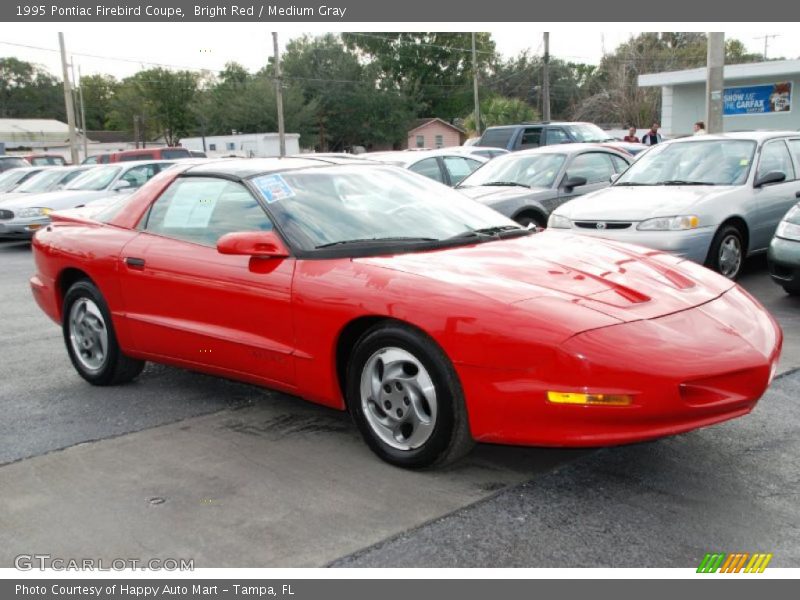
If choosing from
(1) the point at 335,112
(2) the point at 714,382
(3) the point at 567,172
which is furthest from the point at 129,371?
(1) the point at 335,112

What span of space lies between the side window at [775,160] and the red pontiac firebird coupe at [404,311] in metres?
4.90

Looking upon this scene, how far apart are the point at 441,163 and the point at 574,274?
9.48 metres

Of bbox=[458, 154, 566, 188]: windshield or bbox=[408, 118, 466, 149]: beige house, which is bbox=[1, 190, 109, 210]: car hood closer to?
bbox=[458, 154, 566, 188]: windshield

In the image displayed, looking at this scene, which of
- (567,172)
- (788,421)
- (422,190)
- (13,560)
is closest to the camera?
(13,560)

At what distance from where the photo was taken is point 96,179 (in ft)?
52.1

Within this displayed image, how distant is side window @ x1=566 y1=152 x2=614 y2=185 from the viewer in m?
10.7

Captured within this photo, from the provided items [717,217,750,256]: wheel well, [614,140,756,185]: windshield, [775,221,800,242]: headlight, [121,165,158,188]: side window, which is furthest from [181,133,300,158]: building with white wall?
[775,221,800,242]: headlight

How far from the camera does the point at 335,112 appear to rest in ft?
223

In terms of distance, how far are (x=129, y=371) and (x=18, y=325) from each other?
2807mm

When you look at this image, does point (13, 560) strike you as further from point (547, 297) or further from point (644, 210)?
point (644, 210)

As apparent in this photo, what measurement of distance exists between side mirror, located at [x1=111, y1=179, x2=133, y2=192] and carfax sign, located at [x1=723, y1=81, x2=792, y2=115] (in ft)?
64.1

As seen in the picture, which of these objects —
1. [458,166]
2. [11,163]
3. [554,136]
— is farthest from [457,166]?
[11,163]

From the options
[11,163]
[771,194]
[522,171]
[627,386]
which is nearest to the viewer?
[627,386]

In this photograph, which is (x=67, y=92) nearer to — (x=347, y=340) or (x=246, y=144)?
(x=246, y=144)
